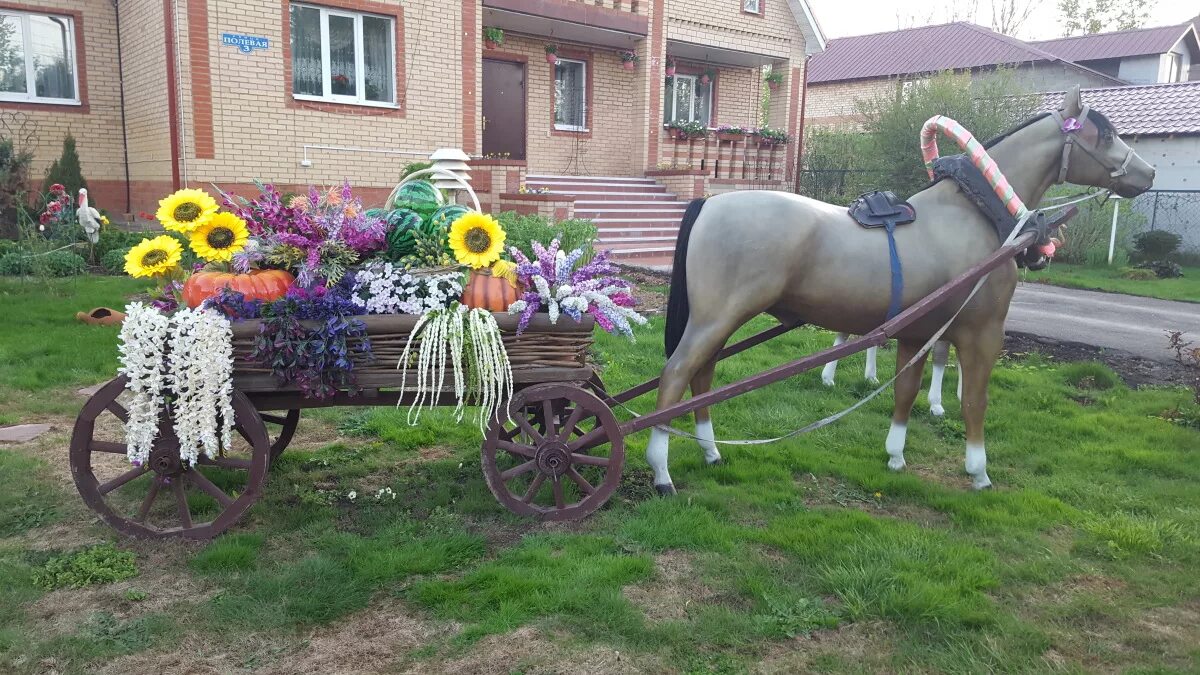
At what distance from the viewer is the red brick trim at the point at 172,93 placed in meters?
11.7

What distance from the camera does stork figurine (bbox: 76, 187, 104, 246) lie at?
425 inches

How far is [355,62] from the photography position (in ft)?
43.9

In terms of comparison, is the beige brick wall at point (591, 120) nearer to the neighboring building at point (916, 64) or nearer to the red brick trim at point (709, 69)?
the red brick trim at point (709, 69)

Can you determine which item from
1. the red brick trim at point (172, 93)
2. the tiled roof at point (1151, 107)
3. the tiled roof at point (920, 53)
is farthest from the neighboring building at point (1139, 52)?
the red brick trim at point (172, 93)

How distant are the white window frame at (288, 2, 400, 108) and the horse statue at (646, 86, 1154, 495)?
34.4 feet

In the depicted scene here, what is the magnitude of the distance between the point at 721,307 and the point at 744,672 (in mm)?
1899

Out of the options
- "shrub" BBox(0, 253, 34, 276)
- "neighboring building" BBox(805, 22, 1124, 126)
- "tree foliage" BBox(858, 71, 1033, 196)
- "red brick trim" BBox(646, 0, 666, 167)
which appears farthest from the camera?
"neighboring building" BBox(805, 22, 1124, 126)

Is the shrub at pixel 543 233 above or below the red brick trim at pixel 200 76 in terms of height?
below

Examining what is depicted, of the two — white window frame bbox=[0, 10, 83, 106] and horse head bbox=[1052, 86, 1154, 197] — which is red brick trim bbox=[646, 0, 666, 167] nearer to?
white window frame bbox=[0, 10, 83, 106]

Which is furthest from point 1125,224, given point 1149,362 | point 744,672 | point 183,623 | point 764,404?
point 183,623

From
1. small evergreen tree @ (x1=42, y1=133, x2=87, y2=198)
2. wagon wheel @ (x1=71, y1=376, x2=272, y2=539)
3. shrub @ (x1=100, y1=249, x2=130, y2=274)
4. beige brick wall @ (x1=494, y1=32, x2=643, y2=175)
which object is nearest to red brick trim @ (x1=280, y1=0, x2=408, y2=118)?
beige brick wall @ (x1=494, y1=32, x2=643, y2=175)

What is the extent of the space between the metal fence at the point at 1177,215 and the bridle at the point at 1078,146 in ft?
59.1

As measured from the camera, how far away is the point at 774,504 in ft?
14.5

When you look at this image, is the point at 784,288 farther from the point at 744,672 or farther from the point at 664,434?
the point at 744,672
